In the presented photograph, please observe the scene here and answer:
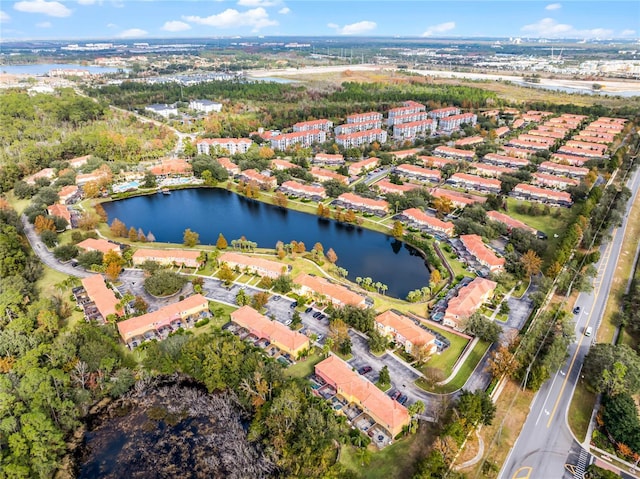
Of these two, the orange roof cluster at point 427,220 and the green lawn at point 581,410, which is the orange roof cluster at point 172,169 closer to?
the orange roof cluster at point 427,220

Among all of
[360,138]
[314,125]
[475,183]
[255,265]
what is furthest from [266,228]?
[314,125]

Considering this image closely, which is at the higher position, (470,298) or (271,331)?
(470,298)

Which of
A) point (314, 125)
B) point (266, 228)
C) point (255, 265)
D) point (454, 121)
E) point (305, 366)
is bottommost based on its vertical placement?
Answer: point (266, 228)

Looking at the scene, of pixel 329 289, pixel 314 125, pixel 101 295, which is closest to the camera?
pixel 101 295

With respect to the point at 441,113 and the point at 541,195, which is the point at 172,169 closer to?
the point at 541,195

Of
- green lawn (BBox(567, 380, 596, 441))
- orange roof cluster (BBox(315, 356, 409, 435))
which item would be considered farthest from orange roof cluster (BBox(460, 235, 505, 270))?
orange roof cluster (BBox(315, 356, 409, 435))

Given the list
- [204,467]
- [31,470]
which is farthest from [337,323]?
[31,470]

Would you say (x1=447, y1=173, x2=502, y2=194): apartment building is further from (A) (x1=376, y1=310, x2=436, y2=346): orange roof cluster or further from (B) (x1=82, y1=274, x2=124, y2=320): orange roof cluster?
(B) (x1=82, y1=274, x2=124, y2=320): orange roof cluster
